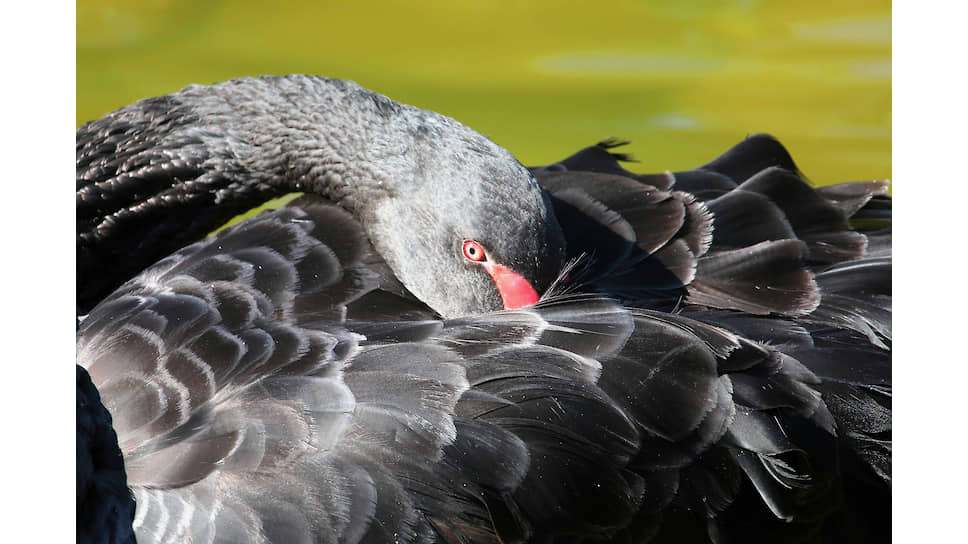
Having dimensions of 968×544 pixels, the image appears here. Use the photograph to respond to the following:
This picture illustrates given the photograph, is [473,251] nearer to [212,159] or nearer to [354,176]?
[354,176]

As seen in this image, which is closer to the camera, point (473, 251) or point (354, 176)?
point (473, 251)

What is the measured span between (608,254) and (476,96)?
1.98 meters

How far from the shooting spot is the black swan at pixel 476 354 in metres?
1.55

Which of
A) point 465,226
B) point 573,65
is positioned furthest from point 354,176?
point 573,65

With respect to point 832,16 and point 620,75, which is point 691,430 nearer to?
point 832,16

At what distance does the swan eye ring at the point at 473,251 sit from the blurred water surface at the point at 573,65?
5.60 ft

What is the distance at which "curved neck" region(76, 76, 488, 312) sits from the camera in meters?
2.43


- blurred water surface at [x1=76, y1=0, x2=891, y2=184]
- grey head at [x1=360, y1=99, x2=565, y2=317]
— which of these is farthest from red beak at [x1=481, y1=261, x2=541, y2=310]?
blurred water surface at [x1=76, y1=0, x2=891, y2=184]

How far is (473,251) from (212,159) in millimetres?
880

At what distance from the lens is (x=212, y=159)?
2.66 m

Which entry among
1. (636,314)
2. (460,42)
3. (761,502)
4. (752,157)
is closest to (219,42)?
(460,42)

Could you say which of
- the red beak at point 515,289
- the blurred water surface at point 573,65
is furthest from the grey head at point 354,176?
the blurred water surface at point 573,65

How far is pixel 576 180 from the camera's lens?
2516 millimetres

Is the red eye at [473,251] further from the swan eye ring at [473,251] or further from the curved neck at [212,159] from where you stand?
the curved neck at [212,159]
